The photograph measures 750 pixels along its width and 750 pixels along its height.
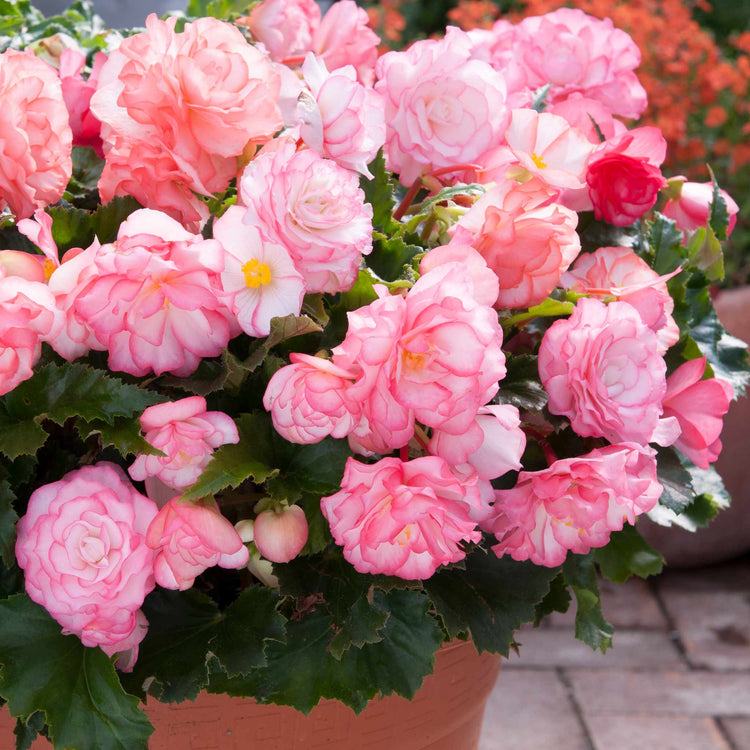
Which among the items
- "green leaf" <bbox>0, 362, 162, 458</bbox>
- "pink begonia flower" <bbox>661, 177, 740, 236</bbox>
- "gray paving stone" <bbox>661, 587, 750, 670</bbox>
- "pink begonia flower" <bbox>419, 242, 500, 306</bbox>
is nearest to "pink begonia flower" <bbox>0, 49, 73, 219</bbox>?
"green leaf" <bbox>0, 362, 162, 458</bbox>

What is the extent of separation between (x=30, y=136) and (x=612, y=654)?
1508 mm

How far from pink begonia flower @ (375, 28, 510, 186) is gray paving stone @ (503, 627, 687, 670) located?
1.29 metres

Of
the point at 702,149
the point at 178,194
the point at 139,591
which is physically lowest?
the point at 702,149

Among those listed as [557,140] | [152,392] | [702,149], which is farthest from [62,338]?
[702,149]

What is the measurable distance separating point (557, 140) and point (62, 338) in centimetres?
32

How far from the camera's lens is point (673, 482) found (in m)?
0.63

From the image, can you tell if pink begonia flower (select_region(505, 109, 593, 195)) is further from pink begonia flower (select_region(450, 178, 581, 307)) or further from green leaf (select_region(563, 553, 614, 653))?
green leaf (select_region(563, 553, 614, 653))

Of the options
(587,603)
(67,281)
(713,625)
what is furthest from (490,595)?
(713,625)

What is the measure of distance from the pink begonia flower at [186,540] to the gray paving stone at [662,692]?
4.24 ft

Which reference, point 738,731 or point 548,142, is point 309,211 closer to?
point 548,142

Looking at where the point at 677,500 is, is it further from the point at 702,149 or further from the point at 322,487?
the point at 702,149

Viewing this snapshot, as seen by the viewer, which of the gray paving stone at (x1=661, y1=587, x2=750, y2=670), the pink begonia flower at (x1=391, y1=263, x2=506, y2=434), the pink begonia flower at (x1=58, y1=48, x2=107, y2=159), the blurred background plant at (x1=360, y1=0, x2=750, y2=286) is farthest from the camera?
the blurred background plant at (x1=360, y1=0, x2=750, y2=286)

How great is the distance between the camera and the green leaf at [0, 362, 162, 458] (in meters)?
0.49

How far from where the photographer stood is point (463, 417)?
465 millimetres
